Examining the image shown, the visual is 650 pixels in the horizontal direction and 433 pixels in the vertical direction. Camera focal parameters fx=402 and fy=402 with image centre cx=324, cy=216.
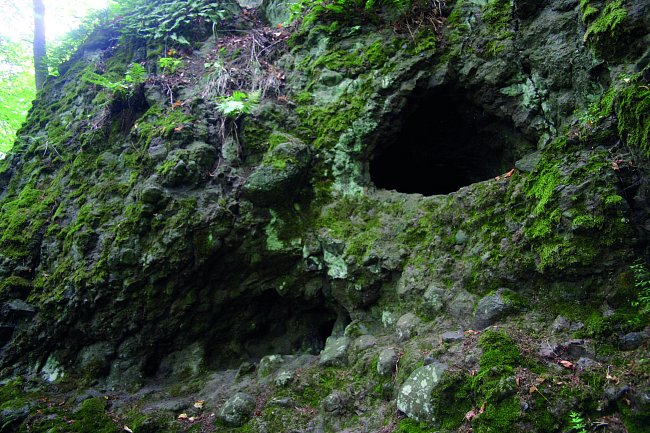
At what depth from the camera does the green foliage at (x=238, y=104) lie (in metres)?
6.50

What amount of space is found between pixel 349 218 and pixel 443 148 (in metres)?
2.47

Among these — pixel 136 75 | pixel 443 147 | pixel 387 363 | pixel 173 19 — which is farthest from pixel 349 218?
pixel 173 19

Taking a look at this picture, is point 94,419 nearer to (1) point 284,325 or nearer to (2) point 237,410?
(2) point 237,410

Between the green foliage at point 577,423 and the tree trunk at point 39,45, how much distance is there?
497 inches

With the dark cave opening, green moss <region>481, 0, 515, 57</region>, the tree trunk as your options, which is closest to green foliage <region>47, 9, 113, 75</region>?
the tree trunk

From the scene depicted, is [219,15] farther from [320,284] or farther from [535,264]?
[535,264]

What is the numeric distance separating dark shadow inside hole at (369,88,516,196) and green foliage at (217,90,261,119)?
2.21m

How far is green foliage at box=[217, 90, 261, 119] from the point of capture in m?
6.50

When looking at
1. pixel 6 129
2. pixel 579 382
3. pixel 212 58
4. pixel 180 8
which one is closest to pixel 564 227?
pixel 579 382

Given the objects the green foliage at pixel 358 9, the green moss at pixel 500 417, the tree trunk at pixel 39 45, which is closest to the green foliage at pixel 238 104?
the green foliage at pixel 358 9

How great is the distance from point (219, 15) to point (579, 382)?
9.02 m

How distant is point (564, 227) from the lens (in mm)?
3662

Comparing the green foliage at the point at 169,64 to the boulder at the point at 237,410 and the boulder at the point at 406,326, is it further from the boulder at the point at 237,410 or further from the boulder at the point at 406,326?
the boulder at the point at 406,326

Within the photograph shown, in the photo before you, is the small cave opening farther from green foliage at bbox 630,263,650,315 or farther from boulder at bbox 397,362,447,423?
boulder at bbox 397,362,447,423
